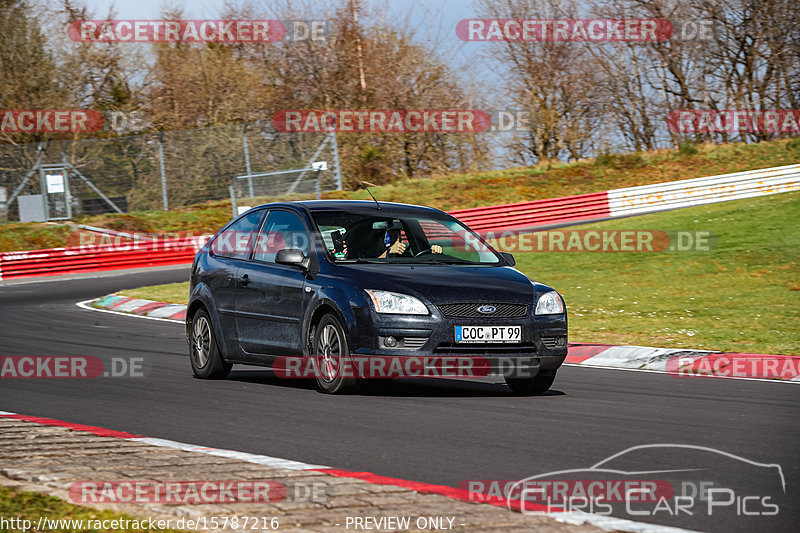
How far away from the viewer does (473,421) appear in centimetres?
739

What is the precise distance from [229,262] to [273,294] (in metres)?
0.97

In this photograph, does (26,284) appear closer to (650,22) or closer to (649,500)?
(649,500)

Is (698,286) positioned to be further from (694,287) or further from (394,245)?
(394,245)

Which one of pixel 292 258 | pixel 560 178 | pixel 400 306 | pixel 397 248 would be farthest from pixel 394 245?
pixel 560 178

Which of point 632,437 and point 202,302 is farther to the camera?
point 202,302

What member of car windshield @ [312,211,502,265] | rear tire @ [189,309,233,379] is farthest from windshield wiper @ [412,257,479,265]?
rear tire @ [189,309,233,379]

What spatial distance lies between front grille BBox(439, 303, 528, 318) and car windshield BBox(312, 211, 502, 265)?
0.94 meters

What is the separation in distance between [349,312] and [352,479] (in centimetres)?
330

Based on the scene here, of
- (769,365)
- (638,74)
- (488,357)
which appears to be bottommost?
(769,365)

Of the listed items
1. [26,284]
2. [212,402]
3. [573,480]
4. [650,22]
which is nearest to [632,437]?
[573,480]

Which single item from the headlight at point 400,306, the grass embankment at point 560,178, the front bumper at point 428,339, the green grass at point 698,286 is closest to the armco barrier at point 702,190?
the grass embankment at point 560,178

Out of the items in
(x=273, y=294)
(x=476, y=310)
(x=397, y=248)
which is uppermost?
(x=397, y=248)

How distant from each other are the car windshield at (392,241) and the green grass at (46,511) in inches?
182

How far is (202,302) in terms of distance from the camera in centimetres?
1053
